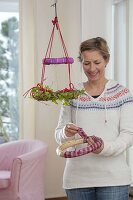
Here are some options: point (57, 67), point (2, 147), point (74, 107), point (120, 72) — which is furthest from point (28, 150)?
point (74, 107)

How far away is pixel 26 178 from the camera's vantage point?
3420mm

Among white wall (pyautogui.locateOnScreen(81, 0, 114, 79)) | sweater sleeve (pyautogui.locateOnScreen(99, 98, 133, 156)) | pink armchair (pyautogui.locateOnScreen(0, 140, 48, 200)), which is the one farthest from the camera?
white wall (pyautogui.locateOnScreen(81, 0, 114, 79))

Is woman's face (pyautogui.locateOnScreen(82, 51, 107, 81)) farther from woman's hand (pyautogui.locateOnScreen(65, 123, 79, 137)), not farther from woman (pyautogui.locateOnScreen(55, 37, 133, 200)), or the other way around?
woman's hand (pyautogui.locateOnScreen(65, 123, 79, 137))

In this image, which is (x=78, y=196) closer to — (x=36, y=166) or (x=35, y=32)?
(x=36, y=166)

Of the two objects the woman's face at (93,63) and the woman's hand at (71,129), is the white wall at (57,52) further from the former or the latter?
the woman's hand at (71,129)

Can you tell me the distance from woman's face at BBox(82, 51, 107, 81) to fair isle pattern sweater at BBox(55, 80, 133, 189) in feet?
0.32

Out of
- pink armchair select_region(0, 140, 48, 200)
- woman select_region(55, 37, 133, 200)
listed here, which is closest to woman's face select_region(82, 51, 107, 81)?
woman select_region(55, 37, 133, 200)

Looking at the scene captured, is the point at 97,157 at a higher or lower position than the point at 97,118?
lower

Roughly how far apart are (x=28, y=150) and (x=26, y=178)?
498 mm

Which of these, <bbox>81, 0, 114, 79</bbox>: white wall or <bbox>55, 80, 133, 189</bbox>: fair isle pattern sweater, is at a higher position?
<bbox>81, 0, 114, 79</bbox>: white wall

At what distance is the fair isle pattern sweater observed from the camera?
5.60 ft

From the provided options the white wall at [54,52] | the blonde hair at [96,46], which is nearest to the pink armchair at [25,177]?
the white wall at [54,52]

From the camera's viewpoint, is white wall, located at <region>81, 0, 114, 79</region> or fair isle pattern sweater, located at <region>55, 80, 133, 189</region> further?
white wall, located at <region>81, 0, 114, 79</region>

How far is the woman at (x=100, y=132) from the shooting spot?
170 centimetres
